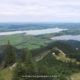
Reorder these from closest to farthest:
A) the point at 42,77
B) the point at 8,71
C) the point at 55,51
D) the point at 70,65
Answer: the point at 42,77
the point at 8,71
the point at 70,65
the point at 55,51

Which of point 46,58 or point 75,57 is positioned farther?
point 75,57

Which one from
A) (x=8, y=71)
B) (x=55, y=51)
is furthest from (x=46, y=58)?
(x=8, y=71)

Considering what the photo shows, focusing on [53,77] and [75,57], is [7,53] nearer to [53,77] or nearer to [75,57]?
[53,77]

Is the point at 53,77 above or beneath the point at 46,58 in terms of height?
above

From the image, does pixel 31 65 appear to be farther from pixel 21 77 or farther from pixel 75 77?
pixel 75 77

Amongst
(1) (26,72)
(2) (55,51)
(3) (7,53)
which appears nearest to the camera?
(1) (26,72)

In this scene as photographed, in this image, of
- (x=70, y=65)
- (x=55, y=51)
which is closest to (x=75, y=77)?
(x=70, y=65)

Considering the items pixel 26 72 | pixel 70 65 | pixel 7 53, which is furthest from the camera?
pixel 70 65

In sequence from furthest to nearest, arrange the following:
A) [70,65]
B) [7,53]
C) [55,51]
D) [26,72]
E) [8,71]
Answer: [55,51] < [70,65] < [7,53] < [8,71] < [26,72]

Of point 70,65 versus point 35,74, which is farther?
point 70,65
